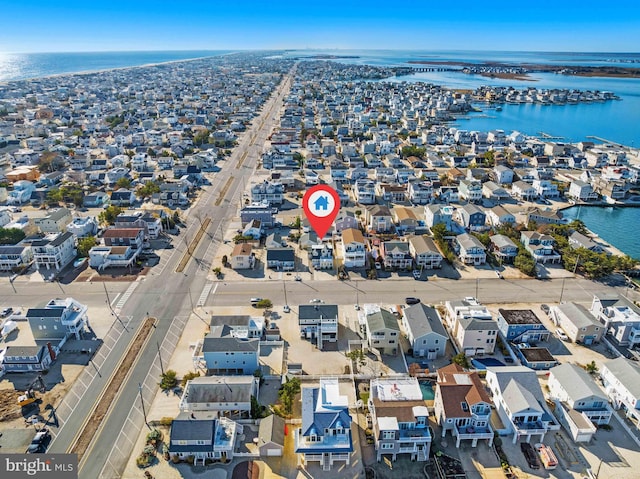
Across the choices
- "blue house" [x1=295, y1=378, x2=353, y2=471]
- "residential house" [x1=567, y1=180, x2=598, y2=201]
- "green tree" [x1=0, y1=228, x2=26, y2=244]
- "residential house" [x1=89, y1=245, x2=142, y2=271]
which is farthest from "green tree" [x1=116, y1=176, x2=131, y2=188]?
"residential house" [x1=567, y1=180, x2=598, y2=201]

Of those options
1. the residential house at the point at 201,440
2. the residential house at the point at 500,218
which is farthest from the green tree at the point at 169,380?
the residential house at the point at 500,218

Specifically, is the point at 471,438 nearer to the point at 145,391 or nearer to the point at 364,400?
the point at 364,400

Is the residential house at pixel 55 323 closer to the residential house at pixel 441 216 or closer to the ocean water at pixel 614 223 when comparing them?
the residential house at pixel 441 216

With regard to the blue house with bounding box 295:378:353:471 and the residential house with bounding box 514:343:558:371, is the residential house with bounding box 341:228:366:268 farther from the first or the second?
the blue house with bounding box 295:378:353:471

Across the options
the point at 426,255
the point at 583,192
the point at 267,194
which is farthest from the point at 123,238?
the point at 583,192

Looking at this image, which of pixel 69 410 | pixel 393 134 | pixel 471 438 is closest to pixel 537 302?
pixel 471 438

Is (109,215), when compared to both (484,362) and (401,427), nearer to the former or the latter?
(401,427)
